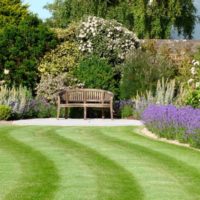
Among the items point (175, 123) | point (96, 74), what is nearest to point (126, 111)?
point (96, 74)

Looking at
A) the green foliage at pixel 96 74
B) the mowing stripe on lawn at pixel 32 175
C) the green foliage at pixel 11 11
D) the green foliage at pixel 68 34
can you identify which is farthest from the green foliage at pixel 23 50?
the mowing stripe on lawn at pixel 32 175

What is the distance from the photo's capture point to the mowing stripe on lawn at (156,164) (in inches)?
349

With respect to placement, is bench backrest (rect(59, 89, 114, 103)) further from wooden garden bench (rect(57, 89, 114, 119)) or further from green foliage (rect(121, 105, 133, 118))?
green foliage (rect(121, 105, 133, 118))

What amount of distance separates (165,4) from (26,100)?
13.2 metres

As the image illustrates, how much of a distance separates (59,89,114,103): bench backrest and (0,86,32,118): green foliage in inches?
46.9

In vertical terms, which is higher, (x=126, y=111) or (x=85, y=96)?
(x=85, y=96)

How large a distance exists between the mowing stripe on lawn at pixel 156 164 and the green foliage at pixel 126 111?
6992mm

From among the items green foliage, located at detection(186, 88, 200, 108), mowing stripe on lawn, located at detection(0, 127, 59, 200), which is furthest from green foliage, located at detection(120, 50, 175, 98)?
mowing stripe on lawn, located at detection(0, 127, 59, 200)

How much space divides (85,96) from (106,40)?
3.21m

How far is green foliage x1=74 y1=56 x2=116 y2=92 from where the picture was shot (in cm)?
2325

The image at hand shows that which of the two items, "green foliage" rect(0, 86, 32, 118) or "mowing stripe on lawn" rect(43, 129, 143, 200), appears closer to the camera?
"mowing stripe on lawn" rect(43, 129, 143, 200)

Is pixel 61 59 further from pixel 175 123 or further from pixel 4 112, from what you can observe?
pixel 175 123

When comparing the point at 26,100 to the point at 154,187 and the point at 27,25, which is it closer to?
the point at 27,25

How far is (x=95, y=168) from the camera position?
10188 millimetres
